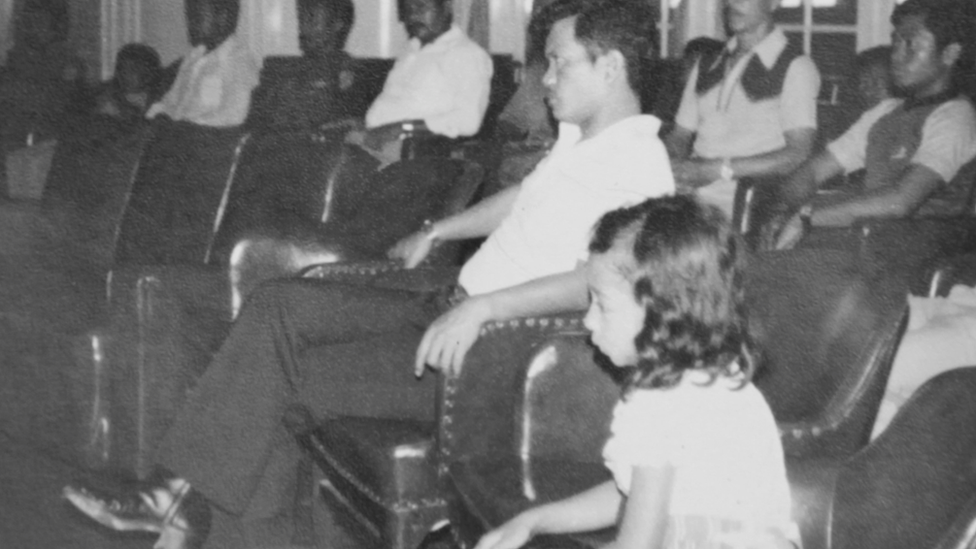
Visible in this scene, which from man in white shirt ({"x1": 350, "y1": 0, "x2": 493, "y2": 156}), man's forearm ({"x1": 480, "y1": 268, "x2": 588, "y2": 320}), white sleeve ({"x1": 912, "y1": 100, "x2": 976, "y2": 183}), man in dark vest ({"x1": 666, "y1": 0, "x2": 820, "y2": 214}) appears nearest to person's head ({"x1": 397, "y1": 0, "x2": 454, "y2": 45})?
man in white shirt ({"x1": 350, "y1": 0, "x2": 493, "y2": 156})

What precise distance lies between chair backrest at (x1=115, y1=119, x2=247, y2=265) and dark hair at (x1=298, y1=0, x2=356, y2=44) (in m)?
1.97

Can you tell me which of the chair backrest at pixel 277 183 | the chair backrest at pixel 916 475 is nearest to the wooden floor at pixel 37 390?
the chair backrest at pixel 277 183

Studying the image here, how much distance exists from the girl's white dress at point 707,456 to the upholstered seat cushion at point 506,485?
19 cm

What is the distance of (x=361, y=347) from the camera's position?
2254 mm

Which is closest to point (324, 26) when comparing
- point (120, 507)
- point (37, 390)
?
point (37, 390)

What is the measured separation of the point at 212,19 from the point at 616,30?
3486 millimetres

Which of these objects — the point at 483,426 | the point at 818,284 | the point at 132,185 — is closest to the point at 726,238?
the point at 818,284

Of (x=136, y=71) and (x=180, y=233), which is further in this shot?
(x=136, y=71)

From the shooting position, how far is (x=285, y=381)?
7.38 ft

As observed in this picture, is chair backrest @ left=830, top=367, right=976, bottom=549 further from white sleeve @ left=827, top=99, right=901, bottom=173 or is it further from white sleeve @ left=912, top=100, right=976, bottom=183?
white sleeve @ left=827, top=99, right=901, bottom=173

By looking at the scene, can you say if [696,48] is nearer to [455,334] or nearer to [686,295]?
[455,334]

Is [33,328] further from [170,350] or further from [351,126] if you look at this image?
[351,126]

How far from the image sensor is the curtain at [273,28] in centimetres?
632

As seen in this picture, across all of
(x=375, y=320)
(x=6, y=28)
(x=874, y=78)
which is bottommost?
(x=375, y=320)
